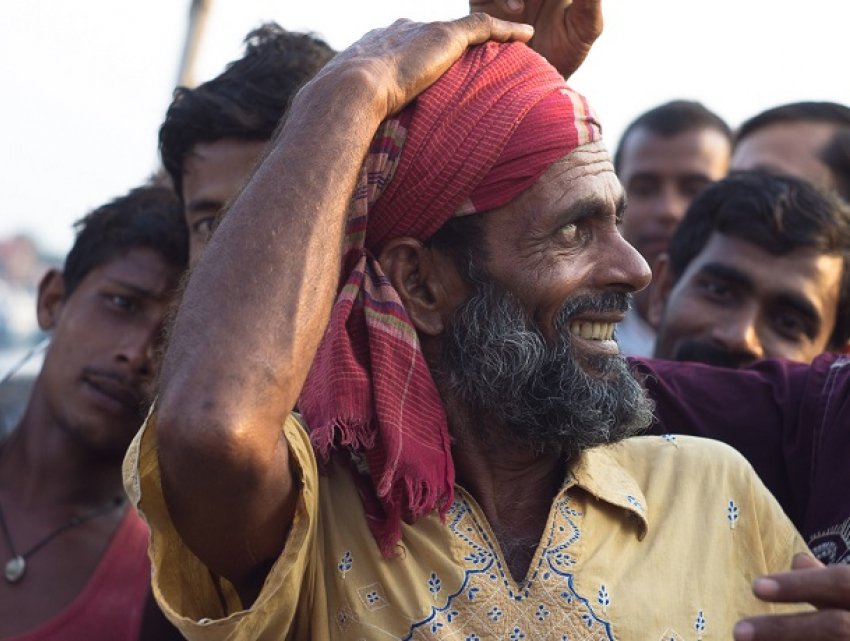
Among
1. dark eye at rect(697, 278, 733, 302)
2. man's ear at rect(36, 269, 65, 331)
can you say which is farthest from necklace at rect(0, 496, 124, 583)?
dark eye at rect(697, 278, 733, 302)

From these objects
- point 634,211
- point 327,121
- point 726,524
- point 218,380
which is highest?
point 327,121

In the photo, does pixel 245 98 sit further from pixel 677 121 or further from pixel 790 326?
pixel 677 121

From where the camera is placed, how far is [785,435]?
3.26m

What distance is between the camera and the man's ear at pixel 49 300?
4.61m

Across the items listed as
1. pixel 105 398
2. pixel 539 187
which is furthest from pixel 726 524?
pixel 105 398

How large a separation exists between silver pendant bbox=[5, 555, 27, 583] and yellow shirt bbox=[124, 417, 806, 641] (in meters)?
1.51

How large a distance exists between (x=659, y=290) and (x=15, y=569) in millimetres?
2912

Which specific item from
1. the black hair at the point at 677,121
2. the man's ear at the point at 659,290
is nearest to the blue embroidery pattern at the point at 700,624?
the man's ear at the point at 659,290

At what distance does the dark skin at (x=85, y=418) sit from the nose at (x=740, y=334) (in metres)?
2.01

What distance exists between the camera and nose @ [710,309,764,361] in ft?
14.4

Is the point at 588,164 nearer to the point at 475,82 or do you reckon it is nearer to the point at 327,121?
the point at 475,82

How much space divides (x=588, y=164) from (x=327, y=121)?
2.26 feet

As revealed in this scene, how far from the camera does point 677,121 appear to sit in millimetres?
6891

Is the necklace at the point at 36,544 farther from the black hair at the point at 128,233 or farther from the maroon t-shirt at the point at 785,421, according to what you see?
the maroon t-shirt at the point at 785,421
